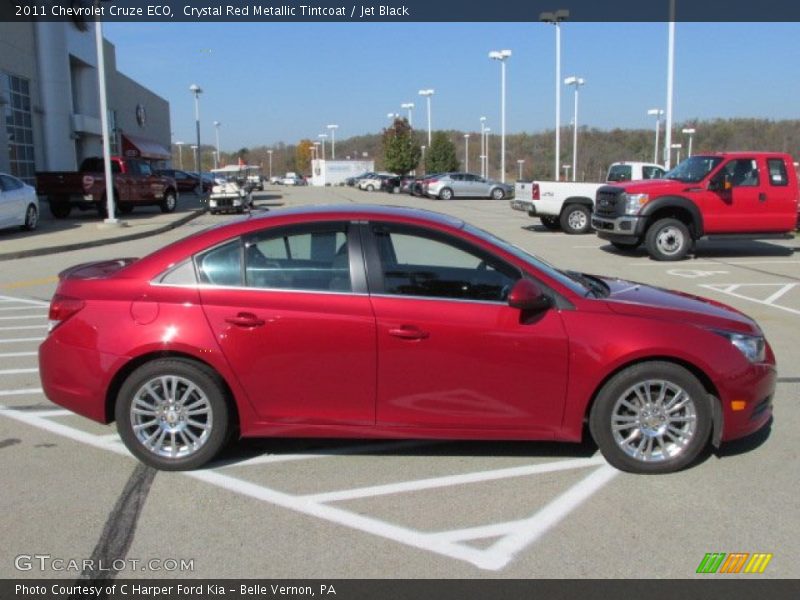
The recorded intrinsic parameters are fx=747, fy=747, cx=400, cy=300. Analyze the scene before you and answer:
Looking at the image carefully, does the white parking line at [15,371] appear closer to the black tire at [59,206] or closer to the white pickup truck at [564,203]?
the white pickup truck at [564,203]

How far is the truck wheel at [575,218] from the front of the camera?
67.7 ft

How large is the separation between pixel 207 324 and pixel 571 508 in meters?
2.30

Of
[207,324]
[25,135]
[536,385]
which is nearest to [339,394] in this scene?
[207,324]

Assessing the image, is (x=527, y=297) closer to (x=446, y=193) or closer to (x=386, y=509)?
(x=386, y=509)

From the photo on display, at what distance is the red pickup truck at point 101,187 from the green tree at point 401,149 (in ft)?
138

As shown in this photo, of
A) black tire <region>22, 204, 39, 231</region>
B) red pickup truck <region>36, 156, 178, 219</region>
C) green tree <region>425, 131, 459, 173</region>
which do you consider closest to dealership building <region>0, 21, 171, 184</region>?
red pickup truck <region>36, 156, 178, 219</region>

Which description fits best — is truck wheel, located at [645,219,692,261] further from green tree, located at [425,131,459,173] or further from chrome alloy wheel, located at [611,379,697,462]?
green tree, located at [425,131,459,173]

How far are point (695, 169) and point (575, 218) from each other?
5716 millimetres

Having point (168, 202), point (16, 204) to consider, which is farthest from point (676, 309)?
point (168, 202)

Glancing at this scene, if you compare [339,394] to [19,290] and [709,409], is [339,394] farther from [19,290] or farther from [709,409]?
[19,290]

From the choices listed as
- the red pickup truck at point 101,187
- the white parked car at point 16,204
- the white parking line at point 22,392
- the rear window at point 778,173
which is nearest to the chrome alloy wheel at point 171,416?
the white parking line at point 22,392

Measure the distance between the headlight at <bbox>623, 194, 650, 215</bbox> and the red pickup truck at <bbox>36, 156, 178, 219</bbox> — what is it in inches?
681

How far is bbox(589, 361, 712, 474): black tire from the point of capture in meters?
4.34

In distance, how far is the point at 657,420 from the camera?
4.41 m
